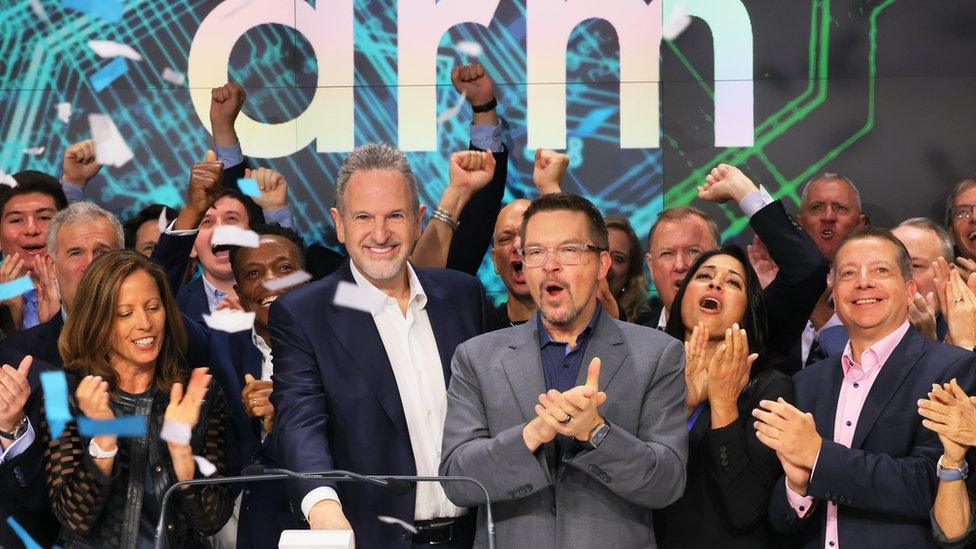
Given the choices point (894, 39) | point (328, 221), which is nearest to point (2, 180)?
point (328, 221)

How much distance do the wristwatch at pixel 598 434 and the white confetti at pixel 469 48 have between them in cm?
284

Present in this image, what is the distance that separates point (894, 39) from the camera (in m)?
4.88

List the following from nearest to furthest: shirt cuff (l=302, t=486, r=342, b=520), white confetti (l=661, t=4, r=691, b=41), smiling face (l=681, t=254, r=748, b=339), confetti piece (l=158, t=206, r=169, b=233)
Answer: shirt cuff (l=302, t=486, r=342, b=520) → smiling face (l=681, t=254, r=748, b=339) → confetti piece (l=158, t=206, r=169, b=233) → white confetti (l=661, t=4, r=691, b=41)

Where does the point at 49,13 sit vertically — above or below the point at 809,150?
above

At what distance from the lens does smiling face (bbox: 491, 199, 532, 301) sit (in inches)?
151

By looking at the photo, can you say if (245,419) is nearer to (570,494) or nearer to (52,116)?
(570,494)

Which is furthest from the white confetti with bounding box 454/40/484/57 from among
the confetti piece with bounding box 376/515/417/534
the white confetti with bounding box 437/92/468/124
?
the confetti piece with bounding box 376/515/417/534

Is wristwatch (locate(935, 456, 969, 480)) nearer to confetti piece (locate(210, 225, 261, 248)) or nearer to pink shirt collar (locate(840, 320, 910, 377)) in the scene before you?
pink shirt collar (locate(840, 320, 910, 377))

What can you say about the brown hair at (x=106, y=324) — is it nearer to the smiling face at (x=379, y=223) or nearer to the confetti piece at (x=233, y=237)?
the smiling face at (x=379, y=223)

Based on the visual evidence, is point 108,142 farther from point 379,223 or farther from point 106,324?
point 379,223

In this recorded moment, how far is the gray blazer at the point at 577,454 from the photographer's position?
2467 millimetres

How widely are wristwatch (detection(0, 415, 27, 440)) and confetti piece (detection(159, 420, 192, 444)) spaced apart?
14.1 inches

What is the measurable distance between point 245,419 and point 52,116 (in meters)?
2.26

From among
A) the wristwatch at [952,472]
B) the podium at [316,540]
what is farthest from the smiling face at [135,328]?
the wristwatch at [952,472]
